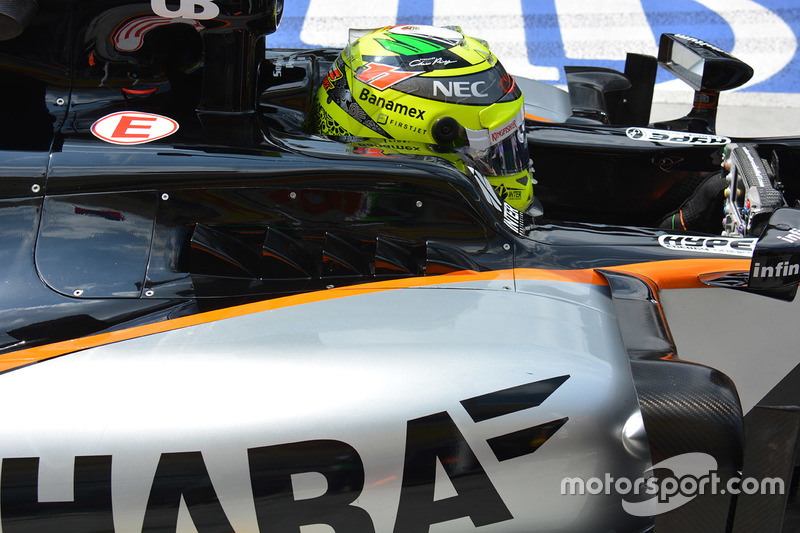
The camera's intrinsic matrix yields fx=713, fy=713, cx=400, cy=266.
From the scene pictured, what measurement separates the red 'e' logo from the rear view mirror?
5.86 ft

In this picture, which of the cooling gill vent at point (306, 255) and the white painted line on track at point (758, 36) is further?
the white painted line on track at point (758, 36)

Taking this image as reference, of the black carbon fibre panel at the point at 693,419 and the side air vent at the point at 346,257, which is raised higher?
the side air vent at the point at 346,257

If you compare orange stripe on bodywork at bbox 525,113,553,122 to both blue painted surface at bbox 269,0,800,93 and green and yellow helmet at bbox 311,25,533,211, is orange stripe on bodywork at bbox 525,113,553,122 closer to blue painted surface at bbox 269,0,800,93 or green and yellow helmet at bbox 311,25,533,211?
green and yellow helmet at bbox 311,25,533,211

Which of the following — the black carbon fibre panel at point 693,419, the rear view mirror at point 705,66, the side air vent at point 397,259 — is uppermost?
the rear view mirror at point 705,66

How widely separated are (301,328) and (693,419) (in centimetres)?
67

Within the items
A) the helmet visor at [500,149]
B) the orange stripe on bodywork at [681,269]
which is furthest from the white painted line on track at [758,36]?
the orange stripe on bodywork at [681,269]

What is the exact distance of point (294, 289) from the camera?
1.36m

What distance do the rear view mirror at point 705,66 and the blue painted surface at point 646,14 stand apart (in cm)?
206

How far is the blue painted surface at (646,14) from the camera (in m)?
4.62

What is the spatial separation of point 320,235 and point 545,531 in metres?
0.69

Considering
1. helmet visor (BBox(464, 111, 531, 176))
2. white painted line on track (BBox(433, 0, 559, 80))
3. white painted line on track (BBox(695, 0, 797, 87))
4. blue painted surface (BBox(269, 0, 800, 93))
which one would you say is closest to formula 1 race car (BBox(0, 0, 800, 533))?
helmet visor (BBox(464, 111, 531, 176))

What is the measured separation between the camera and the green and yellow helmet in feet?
6.16

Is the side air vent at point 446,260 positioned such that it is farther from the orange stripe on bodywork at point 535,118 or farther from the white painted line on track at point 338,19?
the white painted line on track at point 338,19

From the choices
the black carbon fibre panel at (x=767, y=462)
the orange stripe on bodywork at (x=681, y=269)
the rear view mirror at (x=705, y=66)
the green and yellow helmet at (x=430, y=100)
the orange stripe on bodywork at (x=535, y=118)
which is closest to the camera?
the black carbon fibre panel at (x=767, y=462)
